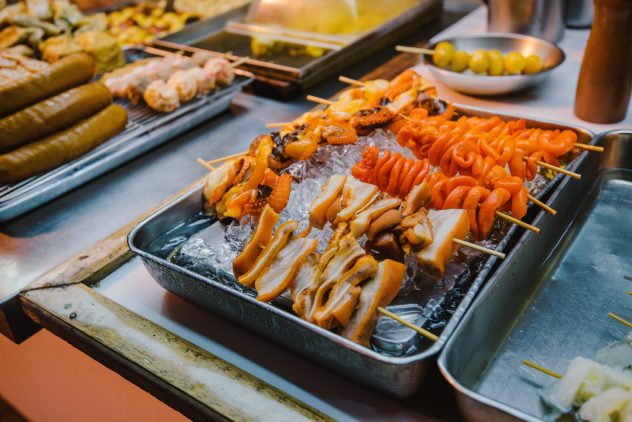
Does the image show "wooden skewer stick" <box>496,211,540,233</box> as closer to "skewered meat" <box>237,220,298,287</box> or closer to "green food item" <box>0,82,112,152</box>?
"skewered meat" <box>237,220,298,287</box>

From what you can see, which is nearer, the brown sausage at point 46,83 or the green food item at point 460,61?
the brown sausage at point 46,83

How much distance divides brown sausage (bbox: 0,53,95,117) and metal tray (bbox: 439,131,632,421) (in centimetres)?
260

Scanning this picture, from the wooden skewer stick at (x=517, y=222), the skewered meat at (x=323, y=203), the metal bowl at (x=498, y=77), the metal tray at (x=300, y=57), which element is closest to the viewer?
the wooden skewer stick at (x=517, y=222)

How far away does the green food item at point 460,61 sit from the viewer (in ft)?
12.0

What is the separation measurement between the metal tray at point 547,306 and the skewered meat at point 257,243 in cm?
80

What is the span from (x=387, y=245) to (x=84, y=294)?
1249 mm

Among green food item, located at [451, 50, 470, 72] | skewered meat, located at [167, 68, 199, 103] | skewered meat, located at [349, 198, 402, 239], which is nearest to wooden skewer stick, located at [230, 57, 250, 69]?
skewered meat, located at [167, 68, 199, 103]

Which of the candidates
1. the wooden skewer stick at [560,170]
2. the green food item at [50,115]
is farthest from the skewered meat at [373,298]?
the green food item at [50,115]

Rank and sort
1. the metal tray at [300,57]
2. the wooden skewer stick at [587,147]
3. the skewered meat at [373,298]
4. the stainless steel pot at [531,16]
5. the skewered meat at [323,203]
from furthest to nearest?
1. the stainless steel pot at [531,16]
2. the metal tray at [300,57]
3. the wooden skewer stick at [587,147]
4. the skewered meat at [323,203]
5. the skewered meat at [373,298]

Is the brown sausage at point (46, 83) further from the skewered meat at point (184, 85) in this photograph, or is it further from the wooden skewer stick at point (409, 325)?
the wooden skewer stick at point (409, 325)

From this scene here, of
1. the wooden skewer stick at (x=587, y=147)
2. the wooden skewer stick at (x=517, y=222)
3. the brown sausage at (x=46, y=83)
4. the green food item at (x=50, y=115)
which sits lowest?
the wooden skewer stick at (x=587, y=147)

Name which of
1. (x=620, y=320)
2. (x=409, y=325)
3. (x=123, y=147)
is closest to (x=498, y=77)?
(x=620, y=320)

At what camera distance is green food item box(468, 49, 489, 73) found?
11.6 ft

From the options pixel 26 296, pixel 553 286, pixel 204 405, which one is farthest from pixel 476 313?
pixel 26 296
